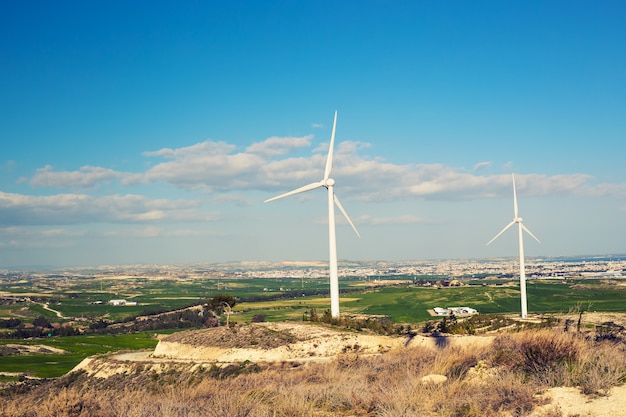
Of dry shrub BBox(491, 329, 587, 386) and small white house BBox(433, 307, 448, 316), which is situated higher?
dry shrub BBox(491, 329, 587, 386)

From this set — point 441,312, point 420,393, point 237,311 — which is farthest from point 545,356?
point 237,311

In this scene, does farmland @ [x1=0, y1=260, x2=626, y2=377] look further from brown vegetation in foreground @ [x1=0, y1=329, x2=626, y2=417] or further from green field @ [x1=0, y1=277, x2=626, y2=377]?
brown vegetation in foreground @ [x1=0, y1=329, x2=626, y2=417]

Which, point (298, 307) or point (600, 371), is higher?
point (600, 371)

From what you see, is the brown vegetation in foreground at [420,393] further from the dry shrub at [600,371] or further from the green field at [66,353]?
the green field at [66,353]

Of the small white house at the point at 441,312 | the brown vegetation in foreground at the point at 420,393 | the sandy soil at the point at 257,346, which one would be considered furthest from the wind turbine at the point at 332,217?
the small white house at the point at 441,312

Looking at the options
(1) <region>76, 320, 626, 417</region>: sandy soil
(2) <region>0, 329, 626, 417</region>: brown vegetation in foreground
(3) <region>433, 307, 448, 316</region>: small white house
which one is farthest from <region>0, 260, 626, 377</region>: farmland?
(2) <region>0, 329, 626, 417</region>: brown vegetation in foreground

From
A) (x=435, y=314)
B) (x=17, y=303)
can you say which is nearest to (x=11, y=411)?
(x=435, y=314)

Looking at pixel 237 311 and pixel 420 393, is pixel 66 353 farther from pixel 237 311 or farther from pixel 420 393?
pixel 420 393

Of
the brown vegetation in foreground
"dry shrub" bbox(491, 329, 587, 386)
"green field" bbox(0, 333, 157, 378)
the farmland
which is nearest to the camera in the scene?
the brown vegetation in foreground

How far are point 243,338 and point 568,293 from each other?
113m

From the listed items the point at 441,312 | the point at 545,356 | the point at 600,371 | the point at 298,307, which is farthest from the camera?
the point at 298,307

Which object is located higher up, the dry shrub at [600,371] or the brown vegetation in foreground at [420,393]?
the dry shrub at [600,371]

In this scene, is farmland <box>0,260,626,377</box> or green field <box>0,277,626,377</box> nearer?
green field <box>0,277,626,377</box>

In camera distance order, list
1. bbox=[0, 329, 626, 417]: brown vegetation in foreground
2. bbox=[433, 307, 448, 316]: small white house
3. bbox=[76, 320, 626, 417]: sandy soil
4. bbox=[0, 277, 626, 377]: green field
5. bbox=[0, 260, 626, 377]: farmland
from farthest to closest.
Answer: bbox=[433, 307, 448, 316]: small white house, bbox=[0, 260, 626, 377]: farmland, bbox=[0, 277, 626, 377]: green field, bbox=[76, 320, 626, 417]: sandy soil, bbox=[0, 329, 626, 417]: brown vegetation in foreground
